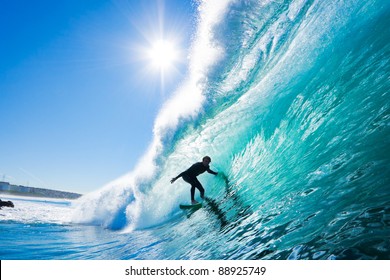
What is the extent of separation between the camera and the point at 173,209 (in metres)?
9.68

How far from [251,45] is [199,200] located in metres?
5.54

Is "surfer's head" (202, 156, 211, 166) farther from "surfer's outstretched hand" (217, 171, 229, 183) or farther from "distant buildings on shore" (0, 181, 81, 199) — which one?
"distant buildings on shore" (0, 181, 81, 199)

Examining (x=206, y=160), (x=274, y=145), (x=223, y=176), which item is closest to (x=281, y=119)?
(x=274, y=145)

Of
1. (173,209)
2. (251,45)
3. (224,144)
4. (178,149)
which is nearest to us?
(251,45)

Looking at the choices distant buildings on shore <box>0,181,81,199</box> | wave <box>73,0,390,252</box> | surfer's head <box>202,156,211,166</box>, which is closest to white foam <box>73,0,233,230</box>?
wave <box>73,0,390,252</box>

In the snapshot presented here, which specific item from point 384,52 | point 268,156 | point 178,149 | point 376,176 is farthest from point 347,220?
point 178,149

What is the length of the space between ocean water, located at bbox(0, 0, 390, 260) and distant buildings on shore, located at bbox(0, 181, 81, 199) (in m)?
64.7

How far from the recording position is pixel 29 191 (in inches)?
2680

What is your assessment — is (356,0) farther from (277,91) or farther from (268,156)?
(268,156)

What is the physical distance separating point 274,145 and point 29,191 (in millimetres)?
78209

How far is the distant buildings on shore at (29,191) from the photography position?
61.6 meters

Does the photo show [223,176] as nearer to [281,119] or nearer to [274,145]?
[274,145]

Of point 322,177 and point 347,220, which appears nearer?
point 347,220

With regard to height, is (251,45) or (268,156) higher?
(251,45)
